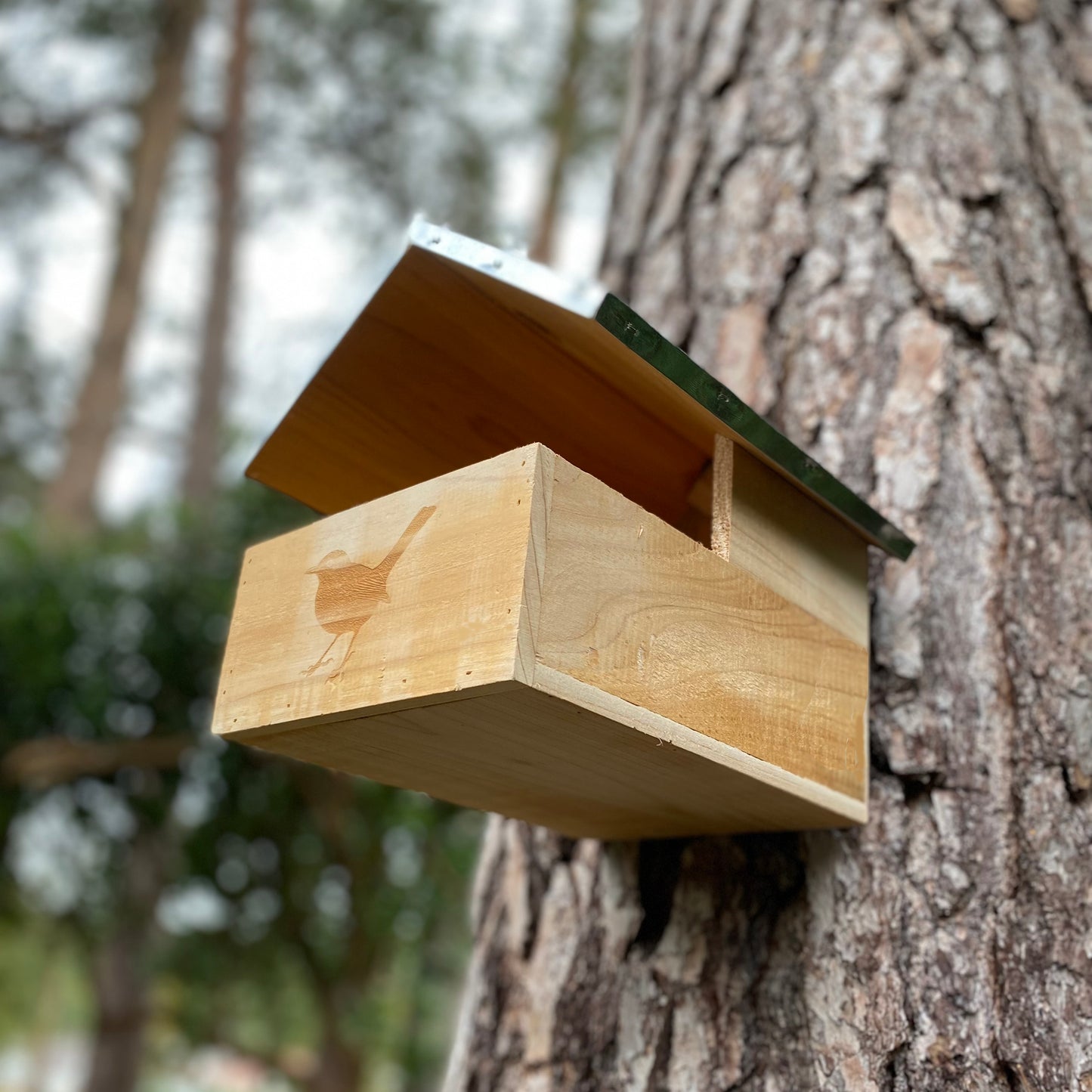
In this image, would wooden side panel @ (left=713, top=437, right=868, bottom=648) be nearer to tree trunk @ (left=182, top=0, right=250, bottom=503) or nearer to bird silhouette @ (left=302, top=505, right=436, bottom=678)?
bird silhouette @ (left=302, top=505, right=436, bottom=678)

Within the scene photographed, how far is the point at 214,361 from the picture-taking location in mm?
5930

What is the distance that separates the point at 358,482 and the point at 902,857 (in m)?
0.70

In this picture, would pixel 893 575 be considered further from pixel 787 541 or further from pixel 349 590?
pixel 349 590

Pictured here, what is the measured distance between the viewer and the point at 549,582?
82 cm

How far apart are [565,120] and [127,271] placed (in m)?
2.55

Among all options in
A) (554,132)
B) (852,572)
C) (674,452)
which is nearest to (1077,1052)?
(852,572)

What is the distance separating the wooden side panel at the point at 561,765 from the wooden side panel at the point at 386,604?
0.08 ft

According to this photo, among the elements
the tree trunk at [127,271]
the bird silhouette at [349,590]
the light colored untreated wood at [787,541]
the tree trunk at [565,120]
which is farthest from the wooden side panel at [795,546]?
the tree trunk at [127,271]

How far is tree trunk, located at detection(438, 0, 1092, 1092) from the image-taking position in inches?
43.2

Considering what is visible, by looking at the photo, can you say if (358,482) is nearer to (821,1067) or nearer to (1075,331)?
(821,1067)

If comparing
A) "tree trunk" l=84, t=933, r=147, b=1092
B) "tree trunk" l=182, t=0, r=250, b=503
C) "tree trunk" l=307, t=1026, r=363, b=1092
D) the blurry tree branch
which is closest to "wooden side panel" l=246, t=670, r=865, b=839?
the blurry tree branch

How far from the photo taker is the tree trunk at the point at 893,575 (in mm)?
1098

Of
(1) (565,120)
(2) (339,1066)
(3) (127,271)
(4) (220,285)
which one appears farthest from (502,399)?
(3) (127,271)

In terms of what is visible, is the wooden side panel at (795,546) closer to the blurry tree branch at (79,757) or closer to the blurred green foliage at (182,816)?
the blurred green foliage at (182,816)
